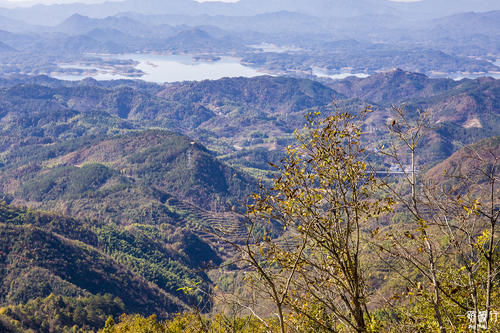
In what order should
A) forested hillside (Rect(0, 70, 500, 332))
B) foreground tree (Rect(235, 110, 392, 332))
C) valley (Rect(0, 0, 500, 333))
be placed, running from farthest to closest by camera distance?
1. forested hillside (Rect(0, 70, 500, 332))
2. valley (Rect(0, 0, 500, 333))
3. foreground tree (Rect(235, 110, 392, 332))

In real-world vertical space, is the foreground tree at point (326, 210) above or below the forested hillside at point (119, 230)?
above

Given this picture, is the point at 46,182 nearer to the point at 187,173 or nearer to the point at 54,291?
the point at 187,173

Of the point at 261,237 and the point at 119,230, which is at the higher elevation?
the point at 261,237

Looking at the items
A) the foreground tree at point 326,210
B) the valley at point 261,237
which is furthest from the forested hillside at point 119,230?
the foreground tree at point 326,210

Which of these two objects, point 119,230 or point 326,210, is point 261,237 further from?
point 119,230

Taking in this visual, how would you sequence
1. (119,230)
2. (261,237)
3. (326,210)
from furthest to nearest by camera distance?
(119,230) → (261,237) → (326,210)

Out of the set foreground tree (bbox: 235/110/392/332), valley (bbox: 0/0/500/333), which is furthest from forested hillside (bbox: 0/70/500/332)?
foreground tree (bbox: 235/110/392/332)

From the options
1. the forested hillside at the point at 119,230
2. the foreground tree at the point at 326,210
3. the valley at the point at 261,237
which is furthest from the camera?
the forested hillside at the point at 119,230

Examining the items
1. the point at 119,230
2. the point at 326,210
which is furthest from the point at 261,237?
the point at 119,230

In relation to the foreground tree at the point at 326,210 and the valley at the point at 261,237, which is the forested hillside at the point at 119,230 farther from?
the foreground tree at the point at 326,210

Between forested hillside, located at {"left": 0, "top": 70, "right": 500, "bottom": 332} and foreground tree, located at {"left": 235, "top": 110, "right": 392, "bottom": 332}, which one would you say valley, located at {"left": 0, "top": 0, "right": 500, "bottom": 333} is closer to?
foreground tree, located at {"left": 235, "top": 110, "right": 392, "bottom": 332}

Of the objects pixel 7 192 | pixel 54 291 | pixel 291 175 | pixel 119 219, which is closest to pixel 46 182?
pixel 7 192

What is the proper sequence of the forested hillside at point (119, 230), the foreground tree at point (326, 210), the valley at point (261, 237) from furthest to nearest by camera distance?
the forested hillside at point (119, 230) → the valley at point (261, 237) → the foreground tree at point (326, 210)
